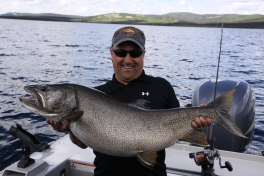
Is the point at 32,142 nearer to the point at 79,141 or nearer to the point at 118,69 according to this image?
the point at 79,141

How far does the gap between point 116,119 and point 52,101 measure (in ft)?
2.63

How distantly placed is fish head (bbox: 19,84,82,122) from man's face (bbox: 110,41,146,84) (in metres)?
0.71

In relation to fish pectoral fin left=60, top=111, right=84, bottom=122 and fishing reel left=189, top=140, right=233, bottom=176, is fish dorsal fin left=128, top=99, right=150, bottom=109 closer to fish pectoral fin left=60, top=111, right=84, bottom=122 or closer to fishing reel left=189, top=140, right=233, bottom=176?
fish pectoral fin left=60, top=111, right=84, bottom=122

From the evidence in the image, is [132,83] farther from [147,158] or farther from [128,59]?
[147,158]

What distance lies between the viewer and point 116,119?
3.64 meters

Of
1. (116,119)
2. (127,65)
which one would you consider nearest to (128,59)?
(127,65)

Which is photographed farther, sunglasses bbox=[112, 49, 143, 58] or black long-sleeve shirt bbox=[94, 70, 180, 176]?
sunglasses bbox=[112, 49, 143, 58]

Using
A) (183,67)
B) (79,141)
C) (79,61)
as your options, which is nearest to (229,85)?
(79,141)

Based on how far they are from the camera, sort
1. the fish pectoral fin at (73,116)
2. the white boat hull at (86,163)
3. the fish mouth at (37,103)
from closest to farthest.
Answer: the fish pectoral fin at (73,116) < the fish mouth at (37,103) < the white boat hull at (86,163)

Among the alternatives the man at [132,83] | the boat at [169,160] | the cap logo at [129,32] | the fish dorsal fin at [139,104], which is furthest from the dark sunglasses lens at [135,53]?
the boat at [169,160]

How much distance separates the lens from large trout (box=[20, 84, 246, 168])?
3590 mm

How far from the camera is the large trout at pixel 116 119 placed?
3.59m

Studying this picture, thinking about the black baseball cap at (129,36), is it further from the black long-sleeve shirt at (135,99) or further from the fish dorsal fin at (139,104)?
the fish dorsal fin at (139,104)

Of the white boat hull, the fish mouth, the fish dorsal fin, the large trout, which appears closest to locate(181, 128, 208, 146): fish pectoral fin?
the large trout
